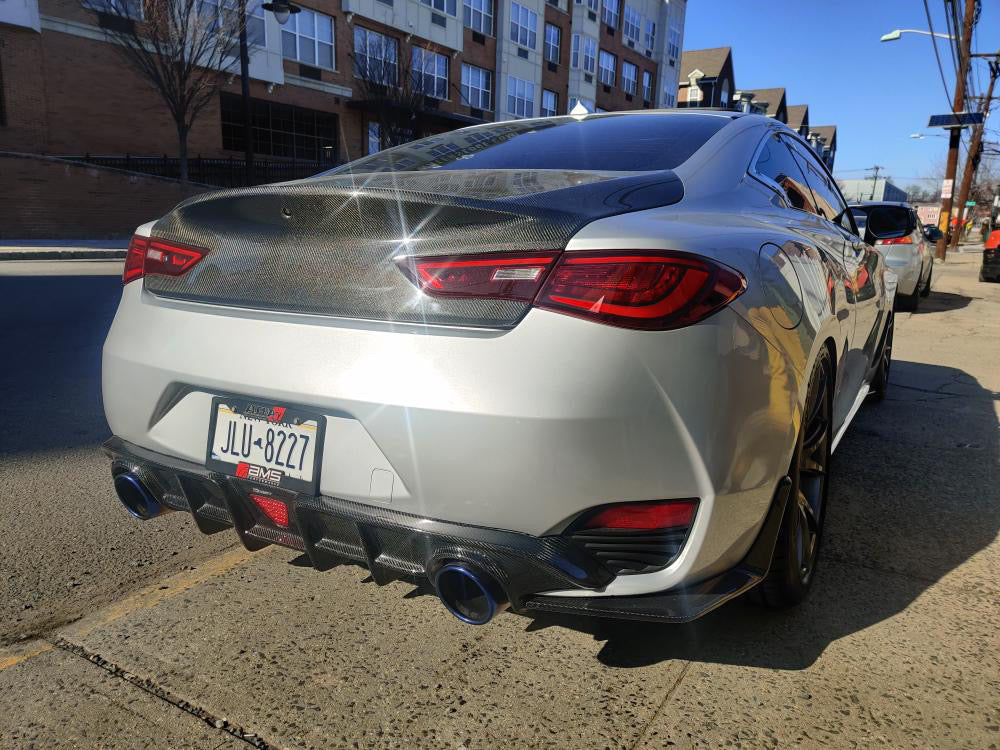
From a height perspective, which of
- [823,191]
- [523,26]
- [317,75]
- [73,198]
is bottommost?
[73,198]

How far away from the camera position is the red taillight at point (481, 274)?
1.66 metres

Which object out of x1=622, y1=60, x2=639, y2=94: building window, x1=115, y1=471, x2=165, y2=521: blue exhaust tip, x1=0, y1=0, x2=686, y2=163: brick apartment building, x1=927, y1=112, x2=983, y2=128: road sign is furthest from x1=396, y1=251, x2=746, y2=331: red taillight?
x1=622, y1=60, x2=639, y2=94: building window

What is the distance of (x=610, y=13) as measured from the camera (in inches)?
1789

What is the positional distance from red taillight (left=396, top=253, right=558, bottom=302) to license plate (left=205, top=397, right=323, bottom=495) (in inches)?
17.1

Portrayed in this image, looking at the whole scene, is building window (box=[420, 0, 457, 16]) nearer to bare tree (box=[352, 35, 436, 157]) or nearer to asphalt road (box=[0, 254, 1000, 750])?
bare tree (box=[352, 35, 436, 157])

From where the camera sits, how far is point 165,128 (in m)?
24.6

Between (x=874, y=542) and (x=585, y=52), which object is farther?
(x=585, y=52)

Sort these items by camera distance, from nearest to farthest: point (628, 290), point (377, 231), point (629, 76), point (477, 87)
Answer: point (628, 290) < point (377, 231) < point (477, 87) < point (629, 76)

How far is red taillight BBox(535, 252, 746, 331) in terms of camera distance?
161 cm

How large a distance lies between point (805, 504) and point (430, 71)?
32.4 m

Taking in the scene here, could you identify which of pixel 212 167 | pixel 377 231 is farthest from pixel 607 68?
pixel 377 231

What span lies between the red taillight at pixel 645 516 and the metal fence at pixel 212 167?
21050mm

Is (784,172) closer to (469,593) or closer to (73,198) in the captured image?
(469,593)

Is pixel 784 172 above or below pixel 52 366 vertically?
above
